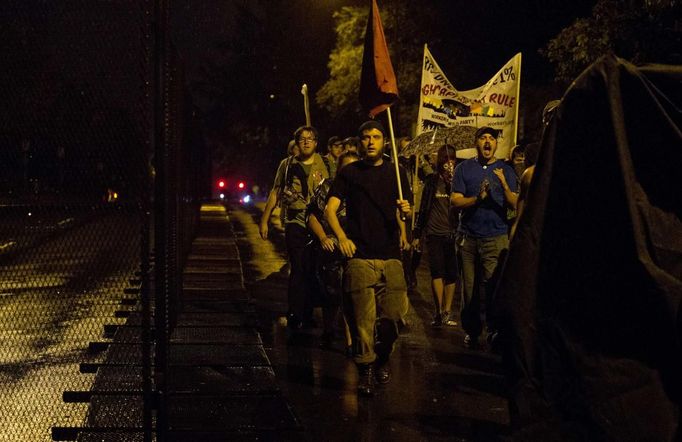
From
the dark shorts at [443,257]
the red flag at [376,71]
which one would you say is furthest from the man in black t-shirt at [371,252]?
the dark shorts at [443,257]

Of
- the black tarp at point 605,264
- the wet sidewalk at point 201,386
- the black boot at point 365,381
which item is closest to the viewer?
the black tarp at point 605,264

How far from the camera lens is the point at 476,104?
12.7m

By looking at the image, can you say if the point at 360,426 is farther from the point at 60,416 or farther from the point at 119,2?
the point at 119,2

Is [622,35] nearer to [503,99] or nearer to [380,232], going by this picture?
[503,99]

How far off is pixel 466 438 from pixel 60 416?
256cm

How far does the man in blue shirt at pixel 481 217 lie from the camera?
8297 mm

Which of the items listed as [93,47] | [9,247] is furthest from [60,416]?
[9,247]

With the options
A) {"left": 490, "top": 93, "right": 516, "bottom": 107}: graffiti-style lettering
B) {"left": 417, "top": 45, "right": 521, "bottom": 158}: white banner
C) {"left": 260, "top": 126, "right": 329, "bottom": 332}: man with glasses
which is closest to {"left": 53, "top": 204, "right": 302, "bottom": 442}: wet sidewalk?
{"left": 260, "top": 126, "right": 329, "bottom": 332}: man with glasses

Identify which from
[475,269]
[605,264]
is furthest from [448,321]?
[605,264]

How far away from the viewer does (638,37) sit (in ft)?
46.0

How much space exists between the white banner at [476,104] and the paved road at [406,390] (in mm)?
3243

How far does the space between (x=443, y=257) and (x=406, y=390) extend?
10.8 feet

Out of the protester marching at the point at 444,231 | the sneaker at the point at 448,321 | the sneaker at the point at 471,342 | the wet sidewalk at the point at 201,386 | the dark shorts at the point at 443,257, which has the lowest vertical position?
the sneaker at the point at 448,321

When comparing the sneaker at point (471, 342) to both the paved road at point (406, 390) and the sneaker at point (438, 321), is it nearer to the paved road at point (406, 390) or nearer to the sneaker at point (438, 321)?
the paved road at point (406, 390)
